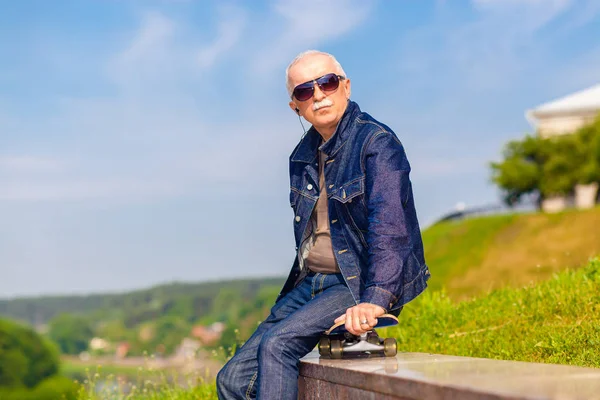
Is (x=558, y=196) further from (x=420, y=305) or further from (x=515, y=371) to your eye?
(x=515, y=371)

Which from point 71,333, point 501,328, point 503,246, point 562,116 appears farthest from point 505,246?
point 71,333

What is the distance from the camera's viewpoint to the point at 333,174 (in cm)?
481

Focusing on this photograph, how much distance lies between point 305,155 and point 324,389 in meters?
1.51

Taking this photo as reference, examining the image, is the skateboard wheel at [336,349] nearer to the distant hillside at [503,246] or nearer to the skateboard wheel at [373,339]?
the skateboard wheel at [373,339]

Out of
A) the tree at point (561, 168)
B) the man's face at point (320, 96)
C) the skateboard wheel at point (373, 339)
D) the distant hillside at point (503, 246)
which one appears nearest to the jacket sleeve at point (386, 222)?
the skateboard wheel at point (373, 339)

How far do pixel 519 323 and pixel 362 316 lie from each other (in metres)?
3.77

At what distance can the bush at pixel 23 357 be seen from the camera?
94.6m

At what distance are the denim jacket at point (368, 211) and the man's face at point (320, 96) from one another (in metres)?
0.07

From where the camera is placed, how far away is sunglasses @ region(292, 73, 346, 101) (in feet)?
15.7

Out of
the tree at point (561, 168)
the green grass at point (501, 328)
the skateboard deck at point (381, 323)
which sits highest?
the tree at point (561, 168)

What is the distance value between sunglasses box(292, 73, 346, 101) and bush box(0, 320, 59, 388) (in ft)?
316

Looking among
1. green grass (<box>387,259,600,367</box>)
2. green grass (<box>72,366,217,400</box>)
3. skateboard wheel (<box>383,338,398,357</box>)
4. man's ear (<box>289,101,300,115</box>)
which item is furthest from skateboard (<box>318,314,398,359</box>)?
green grass (<box>72,366,217,400</box>)

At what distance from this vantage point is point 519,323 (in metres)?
7.62

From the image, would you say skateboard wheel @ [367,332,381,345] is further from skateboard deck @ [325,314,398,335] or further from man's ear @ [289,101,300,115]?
man's ear @ [289,101,300,115]
